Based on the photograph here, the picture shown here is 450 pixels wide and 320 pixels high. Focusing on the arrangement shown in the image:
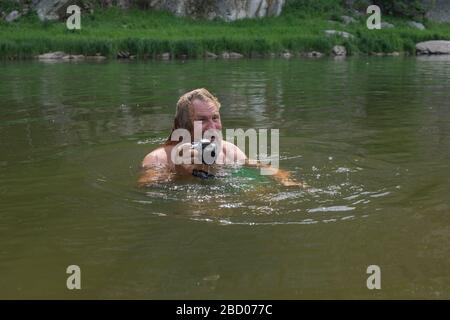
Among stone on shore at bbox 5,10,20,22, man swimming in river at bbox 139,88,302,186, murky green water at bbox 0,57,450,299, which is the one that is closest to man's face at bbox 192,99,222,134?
man swimming in river at bbox 139,88,302,186

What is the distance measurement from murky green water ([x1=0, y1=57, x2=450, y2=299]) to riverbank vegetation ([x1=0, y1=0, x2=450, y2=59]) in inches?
644

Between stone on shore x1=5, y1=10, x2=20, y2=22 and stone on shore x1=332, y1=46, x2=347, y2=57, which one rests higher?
stone on shore x1=5, y1=10, x2=20, y2=22

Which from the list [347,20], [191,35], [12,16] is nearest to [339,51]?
[191,35]

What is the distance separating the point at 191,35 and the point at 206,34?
0.73m

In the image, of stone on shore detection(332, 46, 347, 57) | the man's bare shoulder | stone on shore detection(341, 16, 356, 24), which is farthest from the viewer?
stone on shore detection(341, 16, 356, 24)

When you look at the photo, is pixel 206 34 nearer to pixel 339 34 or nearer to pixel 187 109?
pixel 339 34

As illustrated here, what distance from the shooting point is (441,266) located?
3.54 meters

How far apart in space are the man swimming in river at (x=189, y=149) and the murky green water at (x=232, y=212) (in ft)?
0.53

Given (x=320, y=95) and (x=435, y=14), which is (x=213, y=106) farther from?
(x=435, y=14)

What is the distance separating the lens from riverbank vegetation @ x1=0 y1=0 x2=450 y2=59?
2637 centimetres

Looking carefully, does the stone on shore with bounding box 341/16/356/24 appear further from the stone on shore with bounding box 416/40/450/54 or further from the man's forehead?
the man's forehead

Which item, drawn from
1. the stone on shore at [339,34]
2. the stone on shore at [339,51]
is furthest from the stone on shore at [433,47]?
the stone on shore at [339,51]
